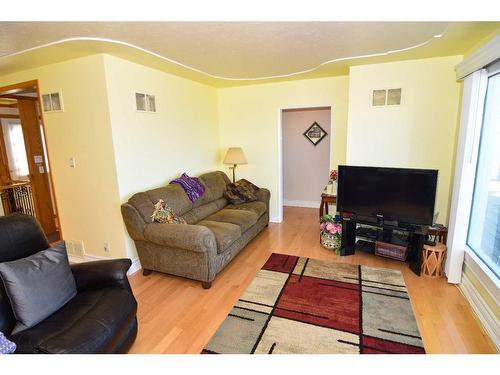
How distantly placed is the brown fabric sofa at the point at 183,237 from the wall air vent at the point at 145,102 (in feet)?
3.12

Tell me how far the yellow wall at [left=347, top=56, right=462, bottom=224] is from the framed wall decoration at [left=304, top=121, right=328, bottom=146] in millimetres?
1762

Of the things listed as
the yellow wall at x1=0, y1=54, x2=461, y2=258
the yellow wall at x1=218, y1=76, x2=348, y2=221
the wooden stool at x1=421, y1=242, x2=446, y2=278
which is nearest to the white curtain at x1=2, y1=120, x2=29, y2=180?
the yellow wall at x1=0, y1=54, x2=461, y2=258

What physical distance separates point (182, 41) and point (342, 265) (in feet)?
9.18

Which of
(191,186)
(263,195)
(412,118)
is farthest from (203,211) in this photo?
(412,118)

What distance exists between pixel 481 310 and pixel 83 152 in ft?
12.9

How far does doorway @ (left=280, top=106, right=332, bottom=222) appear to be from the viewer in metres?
5.07

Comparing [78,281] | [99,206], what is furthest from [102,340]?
[99,206]

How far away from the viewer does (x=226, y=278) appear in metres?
2.75

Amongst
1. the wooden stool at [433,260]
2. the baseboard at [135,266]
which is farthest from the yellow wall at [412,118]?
the baseboard at [135,266]

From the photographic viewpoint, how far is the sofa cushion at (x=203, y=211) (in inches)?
126

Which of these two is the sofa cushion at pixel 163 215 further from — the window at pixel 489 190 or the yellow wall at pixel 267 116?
the window at pixel 489 190
